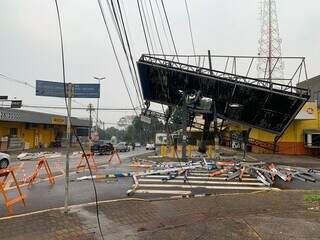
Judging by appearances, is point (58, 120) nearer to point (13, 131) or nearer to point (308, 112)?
point (13, 131)

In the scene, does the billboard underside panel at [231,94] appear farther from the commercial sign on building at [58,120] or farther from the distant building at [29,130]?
the commercial sign on building at [58,120]

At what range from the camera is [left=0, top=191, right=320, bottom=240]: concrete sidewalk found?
729cm

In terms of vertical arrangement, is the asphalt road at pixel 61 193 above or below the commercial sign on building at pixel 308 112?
below

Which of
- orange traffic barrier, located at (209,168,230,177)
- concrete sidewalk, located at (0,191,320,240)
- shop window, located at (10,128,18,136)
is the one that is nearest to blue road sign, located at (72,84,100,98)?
concrete sidewalk, located at (0,191,320,240)

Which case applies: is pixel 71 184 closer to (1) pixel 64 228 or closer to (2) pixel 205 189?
(2) pixel 205 189

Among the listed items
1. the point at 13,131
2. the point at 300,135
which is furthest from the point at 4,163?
the point at 300,135

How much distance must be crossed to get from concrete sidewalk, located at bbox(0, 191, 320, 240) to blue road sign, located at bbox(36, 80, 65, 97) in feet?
8.60

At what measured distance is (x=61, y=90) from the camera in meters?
9.44

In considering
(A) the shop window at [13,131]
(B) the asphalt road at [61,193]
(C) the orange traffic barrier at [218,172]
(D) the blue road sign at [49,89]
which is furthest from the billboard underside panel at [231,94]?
(A) the shop window at [13,131]

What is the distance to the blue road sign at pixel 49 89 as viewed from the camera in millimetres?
9250

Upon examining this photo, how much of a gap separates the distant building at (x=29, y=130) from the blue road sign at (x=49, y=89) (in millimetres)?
35510

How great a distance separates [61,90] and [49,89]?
272mm

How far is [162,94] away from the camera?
1353 inches

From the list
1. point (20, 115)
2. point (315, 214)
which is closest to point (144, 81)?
point (20, 115)
